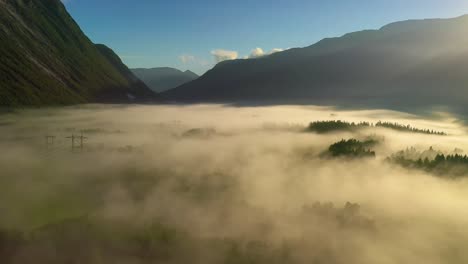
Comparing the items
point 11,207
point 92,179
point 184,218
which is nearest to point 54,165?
point 92,179

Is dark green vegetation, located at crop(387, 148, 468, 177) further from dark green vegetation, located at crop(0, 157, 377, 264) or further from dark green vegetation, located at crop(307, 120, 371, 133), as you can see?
dark green vegetation, located at crop(307, 120, 371, 133)

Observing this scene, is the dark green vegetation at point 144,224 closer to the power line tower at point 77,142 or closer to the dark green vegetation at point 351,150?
the power line tower at point 77,142

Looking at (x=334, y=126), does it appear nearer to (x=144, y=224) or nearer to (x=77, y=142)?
(x=77, y=142)

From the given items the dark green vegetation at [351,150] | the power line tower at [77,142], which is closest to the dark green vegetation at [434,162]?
the dark green vegetation at [351,150]

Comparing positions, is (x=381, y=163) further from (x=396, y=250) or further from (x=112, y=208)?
(x=112, y=208)

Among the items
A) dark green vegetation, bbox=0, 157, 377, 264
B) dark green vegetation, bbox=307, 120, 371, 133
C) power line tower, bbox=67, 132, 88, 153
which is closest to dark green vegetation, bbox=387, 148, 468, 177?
dark green vegetation, bbox=0, 157, 377, 264

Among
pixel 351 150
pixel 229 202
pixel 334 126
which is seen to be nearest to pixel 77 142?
pixel 229 202
